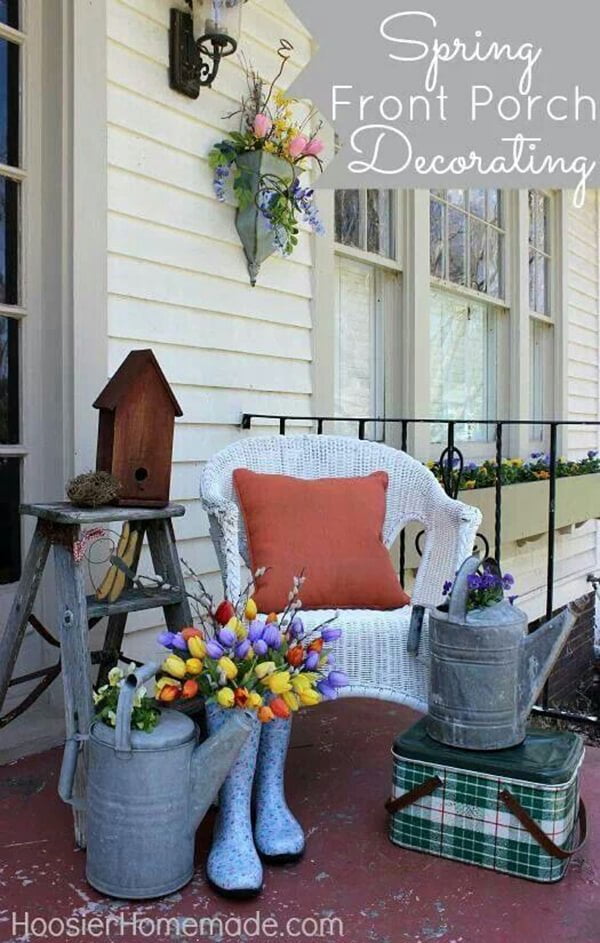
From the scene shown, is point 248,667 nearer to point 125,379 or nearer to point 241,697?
point 241,697

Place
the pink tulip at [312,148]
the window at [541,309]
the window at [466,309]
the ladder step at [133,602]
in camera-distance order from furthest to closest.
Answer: the window at [541,309]
the window at [466,309]
the pink tulip at [312,148]
the ladder step at [133,602]

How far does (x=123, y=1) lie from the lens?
2.48m

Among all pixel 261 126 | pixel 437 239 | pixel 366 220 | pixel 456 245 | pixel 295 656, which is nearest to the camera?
pixel 295 656

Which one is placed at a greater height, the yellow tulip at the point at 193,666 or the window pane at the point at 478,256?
the window pane at the point at 478,256

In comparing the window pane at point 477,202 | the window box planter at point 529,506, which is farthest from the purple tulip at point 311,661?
the window pane at point 477,202

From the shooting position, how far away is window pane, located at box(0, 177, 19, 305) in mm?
2258

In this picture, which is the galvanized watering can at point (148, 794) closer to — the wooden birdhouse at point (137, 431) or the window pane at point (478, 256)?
the wooden birdhouse at point (137, 431)

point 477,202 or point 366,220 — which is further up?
point 477,202

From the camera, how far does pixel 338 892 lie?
1.50m

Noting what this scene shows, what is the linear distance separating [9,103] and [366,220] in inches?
76.7

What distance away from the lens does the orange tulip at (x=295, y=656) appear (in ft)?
5.02

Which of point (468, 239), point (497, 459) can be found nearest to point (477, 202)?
point (468, 239)

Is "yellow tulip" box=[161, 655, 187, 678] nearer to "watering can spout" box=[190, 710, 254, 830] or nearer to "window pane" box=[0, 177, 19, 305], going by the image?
"watering can spout" box=[190, 710, 254, 830]

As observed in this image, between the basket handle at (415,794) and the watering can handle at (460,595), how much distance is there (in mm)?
314
